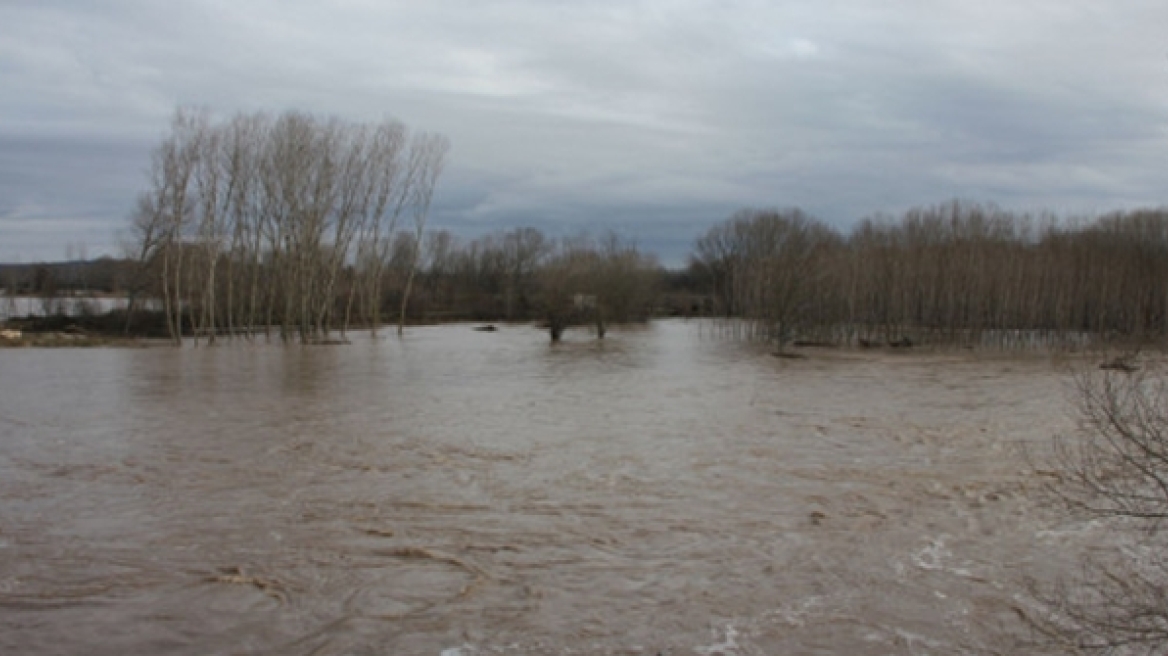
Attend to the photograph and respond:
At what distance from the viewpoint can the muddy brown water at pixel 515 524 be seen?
20.1ft

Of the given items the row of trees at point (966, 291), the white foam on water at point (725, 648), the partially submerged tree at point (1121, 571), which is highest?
the row of trees at point (966, 291)

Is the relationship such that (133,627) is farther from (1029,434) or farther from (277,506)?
(1029,434)

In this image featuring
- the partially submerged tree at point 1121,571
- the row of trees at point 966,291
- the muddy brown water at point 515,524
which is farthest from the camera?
the row of trees at point 966,291

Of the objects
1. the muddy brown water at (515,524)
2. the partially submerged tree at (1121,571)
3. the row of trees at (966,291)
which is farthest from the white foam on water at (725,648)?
the row of trees at (966,291)

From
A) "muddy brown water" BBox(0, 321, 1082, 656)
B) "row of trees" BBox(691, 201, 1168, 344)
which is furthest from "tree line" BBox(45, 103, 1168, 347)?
"muddy brown water" BBox(0, 321, 1082, 656)

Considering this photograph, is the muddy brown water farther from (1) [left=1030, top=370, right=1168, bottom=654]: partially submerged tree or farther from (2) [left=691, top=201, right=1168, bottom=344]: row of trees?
(2) [left=691, top=201, right=1168, bottom=344]: row of trees

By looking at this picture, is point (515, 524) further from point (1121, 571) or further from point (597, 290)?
point (597, 290)

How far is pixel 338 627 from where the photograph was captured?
240 inches

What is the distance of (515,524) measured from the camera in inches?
345

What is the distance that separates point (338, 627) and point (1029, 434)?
12.1 meters

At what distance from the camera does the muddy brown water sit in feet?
20.1

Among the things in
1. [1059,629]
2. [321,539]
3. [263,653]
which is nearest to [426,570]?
[321,539]

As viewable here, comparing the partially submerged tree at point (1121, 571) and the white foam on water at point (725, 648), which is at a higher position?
the partially submerged tree at point (1121, 571)

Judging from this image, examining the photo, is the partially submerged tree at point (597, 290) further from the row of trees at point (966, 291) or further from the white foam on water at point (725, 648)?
the white foam on water at point (725, 648)
